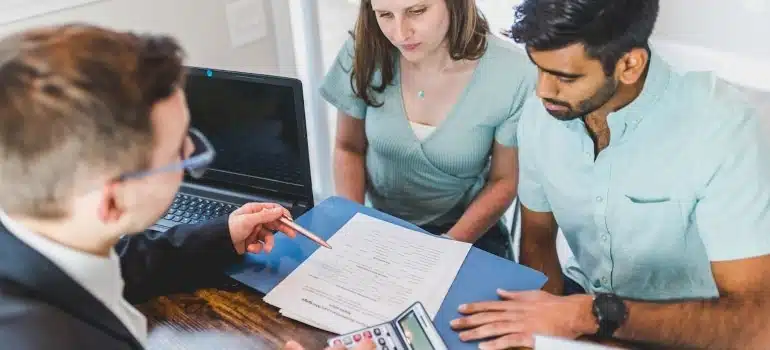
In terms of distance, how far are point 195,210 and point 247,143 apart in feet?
0.52

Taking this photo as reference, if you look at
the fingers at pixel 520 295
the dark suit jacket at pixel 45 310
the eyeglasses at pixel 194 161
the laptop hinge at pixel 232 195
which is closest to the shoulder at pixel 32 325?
the dark suit jacket at pixel 45 310

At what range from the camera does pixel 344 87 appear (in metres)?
1.37

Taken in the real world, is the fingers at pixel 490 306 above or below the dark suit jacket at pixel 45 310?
below

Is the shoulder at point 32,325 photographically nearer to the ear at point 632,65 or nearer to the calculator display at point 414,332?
the calculator display at point 414,332

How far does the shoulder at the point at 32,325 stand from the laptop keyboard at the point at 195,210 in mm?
580

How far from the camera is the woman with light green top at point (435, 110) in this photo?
4.09ft

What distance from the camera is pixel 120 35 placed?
589mm

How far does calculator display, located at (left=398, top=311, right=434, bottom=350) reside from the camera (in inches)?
30.4

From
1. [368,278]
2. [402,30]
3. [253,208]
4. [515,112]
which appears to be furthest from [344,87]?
[368,278]

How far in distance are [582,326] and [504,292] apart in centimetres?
11

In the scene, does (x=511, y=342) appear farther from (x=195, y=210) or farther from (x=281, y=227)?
(x=195, y=210)

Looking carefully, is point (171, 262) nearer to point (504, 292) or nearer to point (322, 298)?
point (322, 298)

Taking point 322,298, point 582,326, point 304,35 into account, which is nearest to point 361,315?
point 322,298

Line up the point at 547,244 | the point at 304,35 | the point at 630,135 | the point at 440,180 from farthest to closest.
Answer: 1. the point at 304,35
2. the point at 440,180
3. the point at 547,244
4. the point at 630,135
